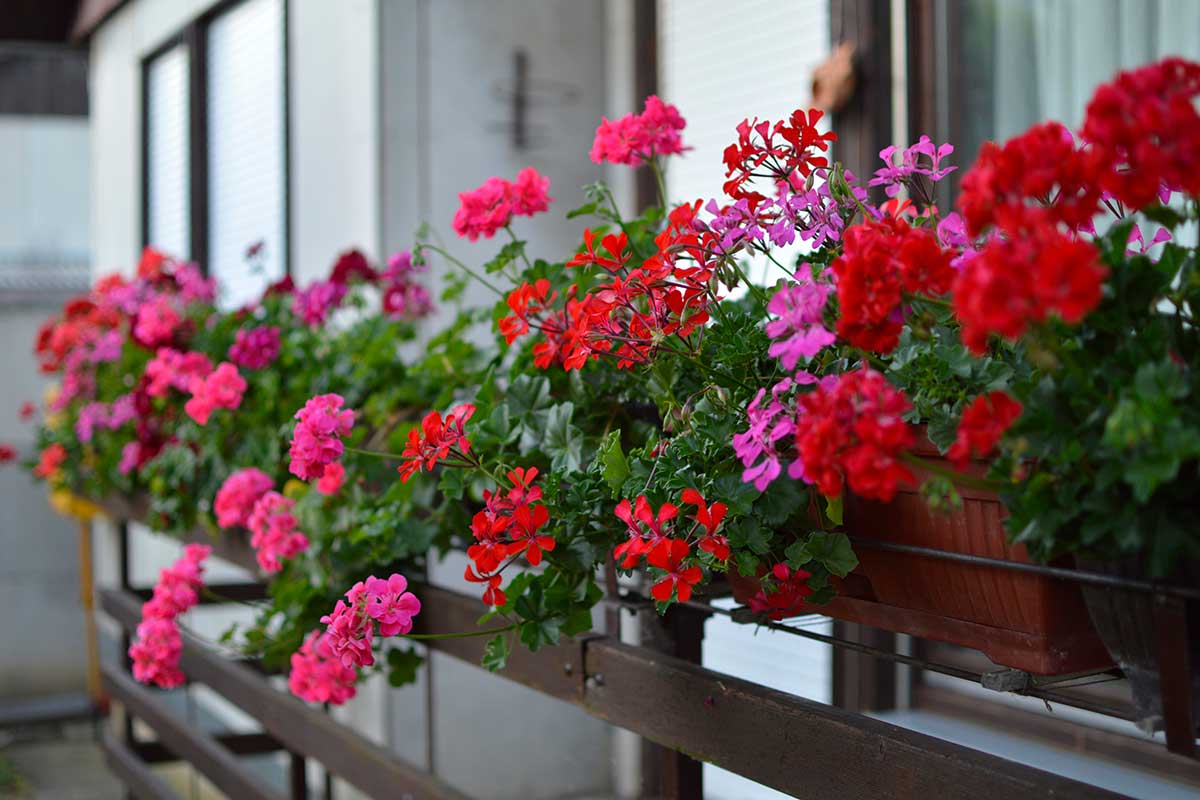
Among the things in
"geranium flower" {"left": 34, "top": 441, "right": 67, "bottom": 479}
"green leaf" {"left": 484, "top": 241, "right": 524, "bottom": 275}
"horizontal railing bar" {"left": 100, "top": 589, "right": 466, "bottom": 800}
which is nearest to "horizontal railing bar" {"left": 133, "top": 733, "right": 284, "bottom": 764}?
"geranium flower" {"left": 34, "top": 441, "right": 67, "bottom": 479}

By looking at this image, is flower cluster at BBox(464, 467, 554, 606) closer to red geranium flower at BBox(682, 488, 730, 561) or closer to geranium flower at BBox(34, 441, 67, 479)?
red geranium flower at BBox(682, 488, 730, 561)

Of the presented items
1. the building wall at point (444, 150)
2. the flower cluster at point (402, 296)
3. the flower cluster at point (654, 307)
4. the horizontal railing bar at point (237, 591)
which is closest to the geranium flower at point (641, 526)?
the flower cluster at point (654, 307)

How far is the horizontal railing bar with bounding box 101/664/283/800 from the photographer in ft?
7.32

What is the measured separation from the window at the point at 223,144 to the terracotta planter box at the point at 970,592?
9.45 feet

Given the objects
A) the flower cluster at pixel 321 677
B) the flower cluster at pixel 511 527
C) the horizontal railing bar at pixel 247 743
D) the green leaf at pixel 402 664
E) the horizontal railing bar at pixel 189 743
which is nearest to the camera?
the flower cluster at pixel 511 527

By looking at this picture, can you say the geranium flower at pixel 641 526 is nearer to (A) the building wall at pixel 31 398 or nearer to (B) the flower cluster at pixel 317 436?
(B) the flower cluster at pixel 317 436

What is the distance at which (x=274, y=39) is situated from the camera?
3676 mm

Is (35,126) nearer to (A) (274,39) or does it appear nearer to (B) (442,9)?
(A) (274,39)

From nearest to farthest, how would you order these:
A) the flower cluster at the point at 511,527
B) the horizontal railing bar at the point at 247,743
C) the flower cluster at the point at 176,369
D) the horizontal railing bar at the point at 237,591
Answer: the flower cluster at the point at 511,527, the flower cluster at the point at 176,369, the horizontal railing bar at the point at 237,591, the horizontal railing bar at the point at 247,743

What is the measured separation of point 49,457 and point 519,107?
1444 mm

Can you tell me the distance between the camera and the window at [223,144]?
3713 millimetres

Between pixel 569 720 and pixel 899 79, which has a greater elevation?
pixel 899 79

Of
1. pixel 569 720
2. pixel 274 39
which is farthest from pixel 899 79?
pixel 274 39

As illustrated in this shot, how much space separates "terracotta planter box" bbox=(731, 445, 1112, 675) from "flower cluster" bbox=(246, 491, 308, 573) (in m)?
0.78
